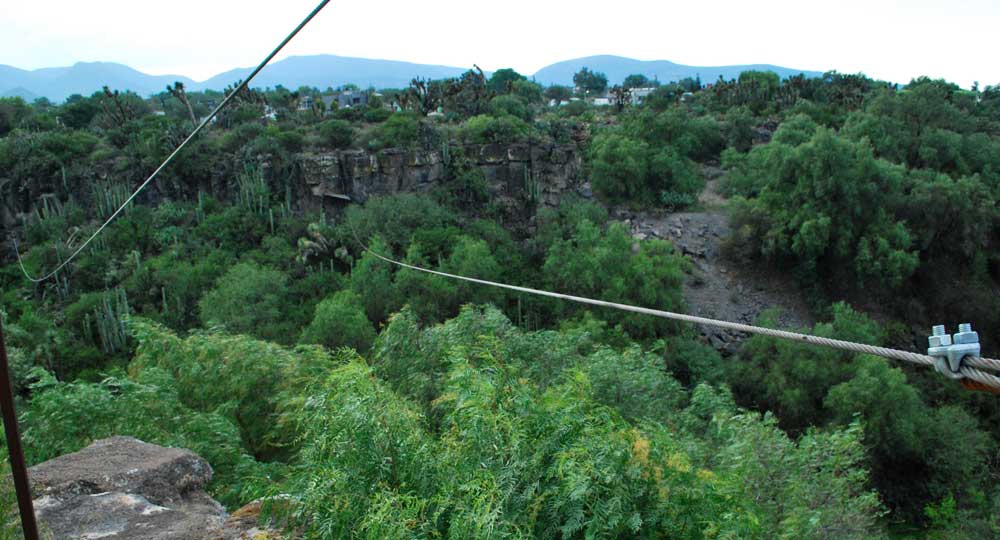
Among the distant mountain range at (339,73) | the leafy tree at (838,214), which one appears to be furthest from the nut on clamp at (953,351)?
the distant mountain range at (339,73)

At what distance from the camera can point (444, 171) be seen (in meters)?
23.8

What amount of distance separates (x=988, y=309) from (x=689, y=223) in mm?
9214

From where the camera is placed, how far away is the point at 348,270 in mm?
19203

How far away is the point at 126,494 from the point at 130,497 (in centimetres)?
8

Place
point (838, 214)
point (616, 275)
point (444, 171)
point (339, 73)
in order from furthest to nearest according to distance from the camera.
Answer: point (339, 73)
point (444, 171)
point (838, 214)
point (616, 275)

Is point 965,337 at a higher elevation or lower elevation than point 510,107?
lower

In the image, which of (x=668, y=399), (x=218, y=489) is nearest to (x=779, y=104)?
(x=668, y=399)

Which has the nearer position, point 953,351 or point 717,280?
point 953,351

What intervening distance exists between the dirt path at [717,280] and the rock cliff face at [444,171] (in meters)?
3.13

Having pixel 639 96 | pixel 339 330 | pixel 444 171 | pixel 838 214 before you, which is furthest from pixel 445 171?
pixel 639 96

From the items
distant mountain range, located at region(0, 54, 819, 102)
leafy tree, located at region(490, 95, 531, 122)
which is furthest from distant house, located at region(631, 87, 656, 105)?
distant mountain range, located at region(0, 54, 819, 102)

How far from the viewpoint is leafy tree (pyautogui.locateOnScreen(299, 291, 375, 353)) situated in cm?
1355

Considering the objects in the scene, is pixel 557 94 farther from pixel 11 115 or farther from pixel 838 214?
pixel 11 115

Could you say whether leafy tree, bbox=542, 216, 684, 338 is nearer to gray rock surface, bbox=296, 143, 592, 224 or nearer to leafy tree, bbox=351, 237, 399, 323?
leafy tree, bbox=351, 237, 399, 323
